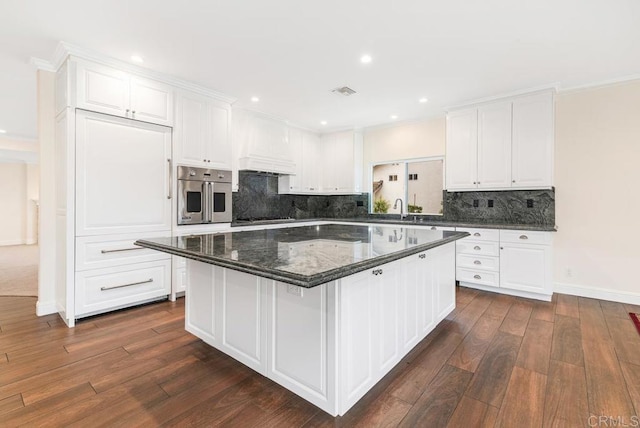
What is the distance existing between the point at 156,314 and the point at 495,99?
4.83 m

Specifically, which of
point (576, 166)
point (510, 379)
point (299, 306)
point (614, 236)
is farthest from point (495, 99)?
point (299, 306)

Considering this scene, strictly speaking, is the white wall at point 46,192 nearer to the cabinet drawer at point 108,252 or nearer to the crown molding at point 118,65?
the crown molding at point 118,65

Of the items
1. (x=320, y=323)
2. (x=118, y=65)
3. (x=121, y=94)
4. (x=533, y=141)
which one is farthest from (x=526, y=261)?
(x=118, y=65)

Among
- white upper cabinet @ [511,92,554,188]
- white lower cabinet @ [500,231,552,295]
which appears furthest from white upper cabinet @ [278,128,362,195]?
white lower cabinet @ [500,231,552,295]

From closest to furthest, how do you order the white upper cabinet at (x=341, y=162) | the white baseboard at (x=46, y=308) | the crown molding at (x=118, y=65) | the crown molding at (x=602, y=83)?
the crown molding at (x=118, y=65)
the white baseboard at (x=46, y=308)
the crown molding at (x=602, y=83)
the white upper cabinet at (x=341, y=162)

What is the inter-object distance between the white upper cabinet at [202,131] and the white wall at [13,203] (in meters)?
8.09

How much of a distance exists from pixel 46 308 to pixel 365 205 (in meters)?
4.72

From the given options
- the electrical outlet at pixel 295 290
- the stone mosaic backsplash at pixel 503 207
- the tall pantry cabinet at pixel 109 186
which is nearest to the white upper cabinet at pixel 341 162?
the stone mosaic backsplash at pixel 503 207

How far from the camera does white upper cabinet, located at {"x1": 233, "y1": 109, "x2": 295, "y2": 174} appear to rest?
177 inches

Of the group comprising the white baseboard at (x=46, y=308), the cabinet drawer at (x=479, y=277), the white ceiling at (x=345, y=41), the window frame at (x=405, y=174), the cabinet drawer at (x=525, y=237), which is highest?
Answer: the white ceiling at (x=345, y=41)

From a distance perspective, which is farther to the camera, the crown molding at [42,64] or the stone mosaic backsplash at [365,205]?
the stone mosaic backsplash at [365,205]

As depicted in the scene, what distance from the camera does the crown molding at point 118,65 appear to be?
274 cm

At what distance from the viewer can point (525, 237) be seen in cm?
363

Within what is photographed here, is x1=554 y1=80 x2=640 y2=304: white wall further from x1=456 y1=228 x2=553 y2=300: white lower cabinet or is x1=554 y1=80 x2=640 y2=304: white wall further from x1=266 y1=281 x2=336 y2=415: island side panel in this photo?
x1=266 y1=281 x2=336 y2=415: island side panel
